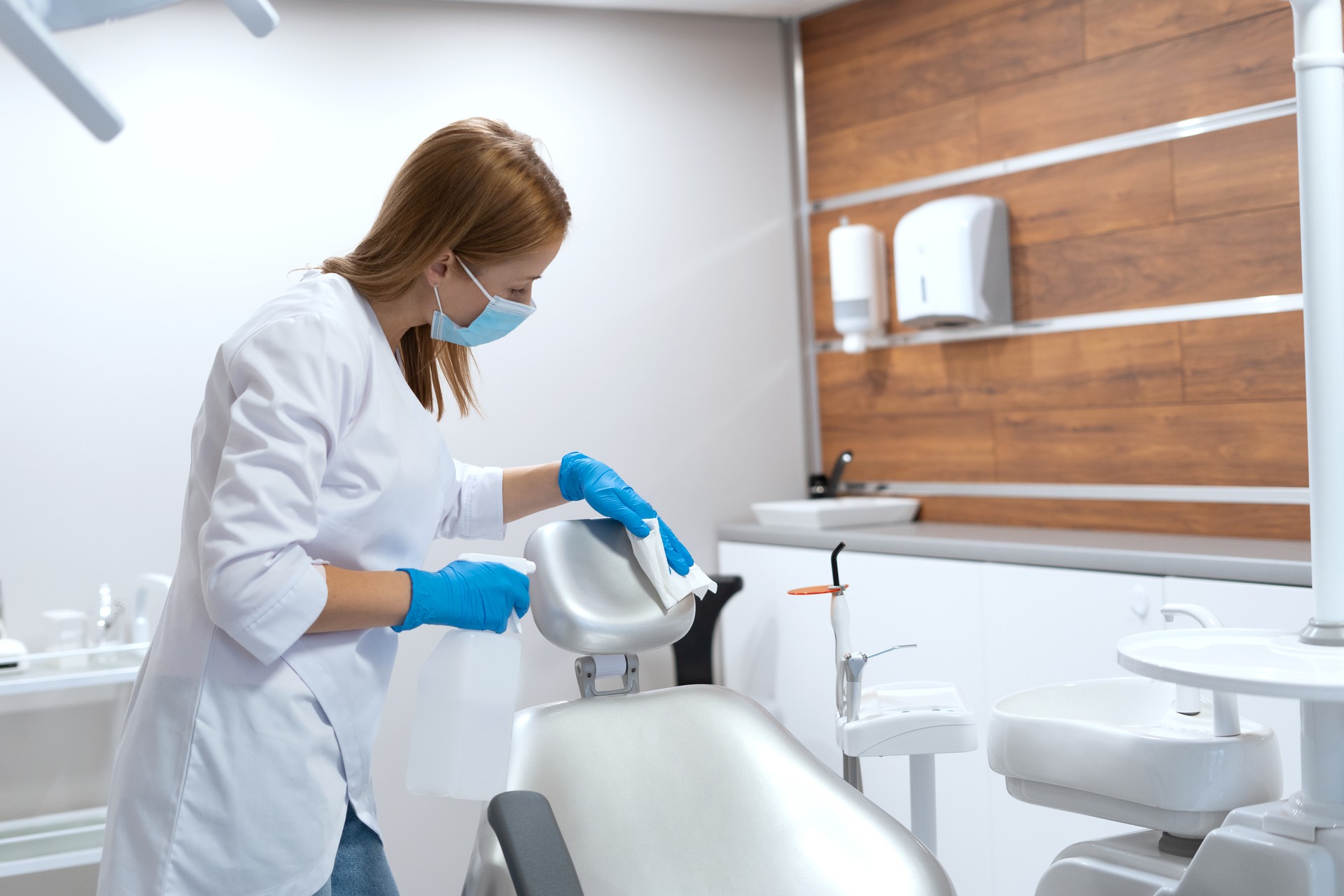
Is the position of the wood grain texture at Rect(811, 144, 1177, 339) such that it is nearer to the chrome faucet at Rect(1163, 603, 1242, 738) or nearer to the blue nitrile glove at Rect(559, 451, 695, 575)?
the chrome faucet at Rect(1163, 603, 1242, 738)

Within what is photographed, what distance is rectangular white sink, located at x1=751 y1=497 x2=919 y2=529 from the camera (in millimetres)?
3023

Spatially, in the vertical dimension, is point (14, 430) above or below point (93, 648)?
above

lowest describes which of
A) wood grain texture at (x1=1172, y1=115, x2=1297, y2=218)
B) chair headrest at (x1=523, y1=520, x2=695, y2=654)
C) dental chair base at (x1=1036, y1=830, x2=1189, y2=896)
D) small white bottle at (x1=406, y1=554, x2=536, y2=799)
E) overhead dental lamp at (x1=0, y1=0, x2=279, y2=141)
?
dental chair base at (x1=1036, y1=830, x2=1189, y2=896)

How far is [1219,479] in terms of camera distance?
8.21 feet

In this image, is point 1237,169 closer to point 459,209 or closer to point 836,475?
point 836,475

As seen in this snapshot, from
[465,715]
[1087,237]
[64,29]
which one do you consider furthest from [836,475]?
[64,29]

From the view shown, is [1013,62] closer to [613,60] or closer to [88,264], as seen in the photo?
[613,60]

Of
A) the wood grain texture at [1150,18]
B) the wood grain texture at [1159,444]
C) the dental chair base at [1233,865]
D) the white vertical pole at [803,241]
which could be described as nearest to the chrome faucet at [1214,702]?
the dental chair base at [1233,865]

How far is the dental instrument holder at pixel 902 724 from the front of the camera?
5.26 ft

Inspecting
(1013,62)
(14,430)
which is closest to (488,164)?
(14,430)

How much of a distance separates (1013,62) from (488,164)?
1.88 meters

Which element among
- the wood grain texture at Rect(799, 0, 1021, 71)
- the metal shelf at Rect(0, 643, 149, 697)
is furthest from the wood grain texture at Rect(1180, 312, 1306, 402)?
the metal shelf at Rect(0, 643, 149, 697)

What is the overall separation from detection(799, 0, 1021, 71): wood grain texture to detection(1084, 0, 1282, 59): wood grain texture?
24cm

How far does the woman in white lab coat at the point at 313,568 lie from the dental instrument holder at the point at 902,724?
503 millimetres
